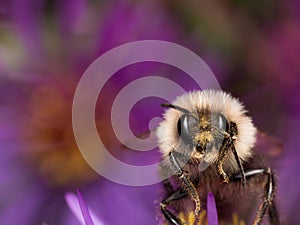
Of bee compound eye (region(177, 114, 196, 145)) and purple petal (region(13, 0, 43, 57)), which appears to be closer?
bee compound eye (region(177, 114, 196, 145))

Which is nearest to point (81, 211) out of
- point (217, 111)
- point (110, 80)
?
point (217, 111)

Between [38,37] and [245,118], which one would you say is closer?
[245,118]

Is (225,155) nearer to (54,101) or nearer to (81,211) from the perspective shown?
(81,211)

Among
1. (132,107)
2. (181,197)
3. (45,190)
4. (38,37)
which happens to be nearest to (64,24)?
(38,37)

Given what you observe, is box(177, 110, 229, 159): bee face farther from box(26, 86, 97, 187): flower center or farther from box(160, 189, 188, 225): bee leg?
box(26, 86, 97, 187): flower center

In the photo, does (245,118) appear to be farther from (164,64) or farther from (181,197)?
(164,64)

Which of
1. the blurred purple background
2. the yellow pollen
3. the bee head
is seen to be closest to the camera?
the bee head

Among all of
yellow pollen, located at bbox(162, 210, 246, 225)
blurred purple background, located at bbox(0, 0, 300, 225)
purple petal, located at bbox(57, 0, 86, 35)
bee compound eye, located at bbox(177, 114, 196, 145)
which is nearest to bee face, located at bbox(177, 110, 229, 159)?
bee compound eye, located at bbox(177, 114, 196, 145)
